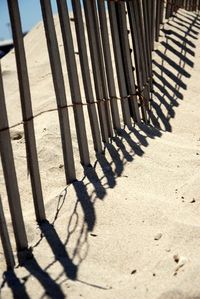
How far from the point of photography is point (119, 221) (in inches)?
101

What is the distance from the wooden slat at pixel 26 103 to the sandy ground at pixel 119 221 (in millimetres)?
158

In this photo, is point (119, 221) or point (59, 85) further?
point (59, 85)

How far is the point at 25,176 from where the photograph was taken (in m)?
3.32

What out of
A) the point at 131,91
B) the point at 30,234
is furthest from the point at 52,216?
the point at 131,91

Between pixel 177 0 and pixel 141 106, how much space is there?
410cm

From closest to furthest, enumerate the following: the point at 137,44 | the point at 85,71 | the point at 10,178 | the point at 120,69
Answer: the point at 10,178, the point at 85,71, the point at 120,69, the point at 137,44

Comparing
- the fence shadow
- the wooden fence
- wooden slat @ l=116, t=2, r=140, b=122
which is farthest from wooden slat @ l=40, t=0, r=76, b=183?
the fence shadow

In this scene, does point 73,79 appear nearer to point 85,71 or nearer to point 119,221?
point 85,71

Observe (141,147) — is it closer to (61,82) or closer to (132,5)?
(61,82)

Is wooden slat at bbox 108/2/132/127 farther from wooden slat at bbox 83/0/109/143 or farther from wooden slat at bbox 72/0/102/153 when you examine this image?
wooden slat at bbox 72/0/102/153

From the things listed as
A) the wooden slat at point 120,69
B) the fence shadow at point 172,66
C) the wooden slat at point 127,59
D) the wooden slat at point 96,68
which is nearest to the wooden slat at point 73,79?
the wooden slat at point 96,68

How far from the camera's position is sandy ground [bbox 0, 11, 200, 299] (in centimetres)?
214

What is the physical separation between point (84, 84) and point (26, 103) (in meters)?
0.77

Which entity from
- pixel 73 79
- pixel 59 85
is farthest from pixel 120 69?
pixel 59 85
